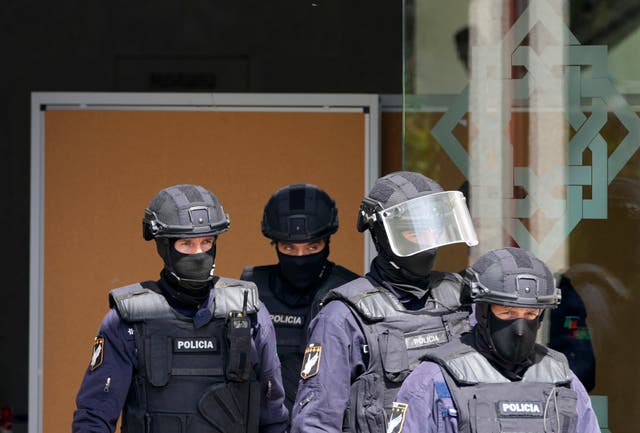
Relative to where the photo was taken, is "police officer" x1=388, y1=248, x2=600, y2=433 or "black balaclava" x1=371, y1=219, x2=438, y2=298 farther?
"black balaclava" x1=371, y1=219, x2=438, y2=298

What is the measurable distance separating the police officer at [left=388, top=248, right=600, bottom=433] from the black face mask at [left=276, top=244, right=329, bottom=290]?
1.62 metres

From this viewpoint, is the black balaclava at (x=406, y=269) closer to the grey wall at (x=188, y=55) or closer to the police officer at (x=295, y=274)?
the police officer at (x=295, y=274)

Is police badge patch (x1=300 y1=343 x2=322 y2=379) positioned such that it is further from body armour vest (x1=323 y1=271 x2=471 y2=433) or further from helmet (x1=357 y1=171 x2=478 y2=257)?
helmet (x1=357 y1=171 x2=478 y2=257)

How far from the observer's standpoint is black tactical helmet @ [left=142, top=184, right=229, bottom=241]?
426cm

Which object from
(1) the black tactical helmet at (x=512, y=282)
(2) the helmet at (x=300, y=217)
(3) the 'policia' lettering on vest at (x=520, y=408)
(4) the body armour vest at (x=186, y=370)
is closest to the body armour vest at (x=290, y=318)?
(2) the helmet at (x=300, y=217)

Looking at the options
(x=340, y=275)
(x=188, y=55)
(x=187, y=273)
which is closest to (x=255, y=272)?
(x=340, y=275)

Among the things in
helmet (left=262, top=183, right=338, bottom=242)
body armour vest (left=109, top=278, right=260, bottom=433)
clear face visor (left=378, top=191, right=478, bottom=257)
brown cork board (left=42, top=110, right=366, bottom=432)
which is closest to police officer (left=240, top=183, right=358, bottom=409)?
helmet (left=262, top=183, right=338, bottom=242)

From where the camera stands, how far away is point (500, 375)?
11.4 feet

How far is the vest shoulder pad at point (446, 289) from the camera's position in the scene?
4113 millimetres

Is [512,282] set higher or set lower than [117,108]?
lower

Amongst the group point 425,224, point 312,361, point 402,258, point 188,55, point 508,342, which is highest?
point 188,55

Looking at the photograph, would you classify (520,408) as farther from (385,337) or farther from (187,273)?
(187,273)

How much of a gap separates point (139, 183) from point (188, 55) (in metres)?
1.57

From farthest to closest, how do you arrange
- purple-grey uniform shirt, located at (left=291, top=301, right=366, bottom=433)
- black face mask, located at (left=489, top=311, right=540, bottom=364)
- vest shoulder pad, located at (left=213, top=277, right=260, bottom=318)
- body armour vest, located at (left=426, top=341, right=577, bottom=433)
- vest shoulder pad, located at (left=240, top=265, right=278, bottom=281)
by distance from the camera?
vest shoulder pad, located at (left=240, top=265, right=278, bottom=281), vest shoulder pad, located at (left=213, top=277, right=260, bottom=318), purple-grey uniform shirt, located at (left=291, top=301, right=366, bottom=433), black face mask, located at (left=489, top=311, right=540, bottom=364), body armour vest, located at (left=426, top=341, right=577, bottom=433)
